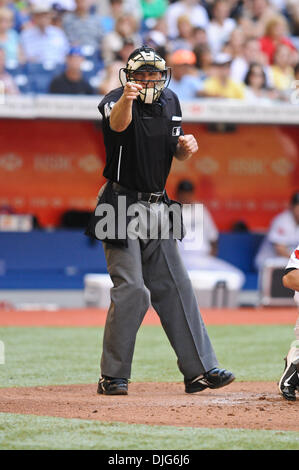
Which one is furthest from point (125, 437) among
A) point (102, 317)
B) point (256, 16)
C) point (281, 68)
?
point (256, 16)

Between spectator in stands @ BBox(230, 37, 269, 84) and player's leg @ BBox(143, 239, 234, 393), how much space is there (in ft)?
25.1

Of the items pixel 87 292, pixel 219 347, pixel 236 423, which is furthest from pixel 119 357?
pixel 87 292

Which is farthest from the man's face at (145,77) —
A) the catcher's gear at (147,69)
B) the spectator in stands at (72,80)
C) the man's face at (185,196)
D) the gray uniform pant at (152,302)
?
the man's face at (185,196)

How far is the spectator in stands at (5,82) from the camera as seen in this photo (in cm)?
1113

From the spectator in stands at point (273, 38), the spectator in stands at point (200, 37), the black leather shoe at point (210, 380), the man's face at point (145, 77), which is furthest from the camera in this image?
the spectator in stands at point (273, 38)

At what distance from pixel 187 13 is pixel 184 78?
2.43m

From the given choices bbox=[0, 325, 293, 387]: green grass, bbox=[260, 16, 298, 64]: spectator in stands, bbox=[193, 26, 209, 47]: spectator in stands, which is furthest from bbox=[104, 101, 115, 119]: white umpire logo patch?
bbox=[260, 16, 298, 64]: spectator in stands

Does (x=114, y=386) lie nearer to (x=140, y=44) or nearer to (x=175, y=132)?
(x=175, y=132)

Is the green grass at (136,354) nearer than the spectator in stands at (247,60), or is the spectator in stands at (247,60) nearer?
the green grass at (136,354)

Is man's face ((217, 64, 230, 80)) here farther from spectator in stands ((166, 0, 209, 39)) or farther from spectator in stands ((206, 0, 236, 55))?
spectator in stands ((166, 0, 209, 39))

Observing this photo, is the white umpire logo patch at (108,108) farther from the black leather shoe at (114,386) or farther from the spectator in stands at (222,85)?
the spectator in stands at (222,85)

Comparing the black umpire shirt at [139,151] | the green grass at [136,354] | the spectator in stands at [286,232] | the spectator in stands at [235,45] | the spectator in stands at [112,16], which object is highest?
the spectator in stands at [112,16]

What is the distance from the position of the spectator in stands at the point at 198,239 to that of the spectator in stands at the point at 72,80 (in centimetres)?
181

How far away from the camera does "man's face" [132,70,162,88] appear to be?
16.8 ft
